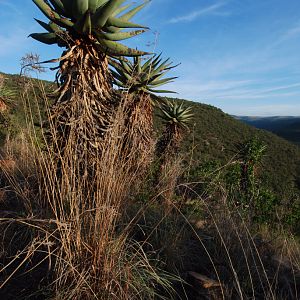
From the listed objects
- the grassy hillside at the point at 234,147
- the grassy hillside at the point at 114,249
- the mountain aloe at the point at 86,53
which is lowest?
the grassy hillside at the point at 234,147

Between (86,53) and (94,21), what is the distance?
0.38 metres

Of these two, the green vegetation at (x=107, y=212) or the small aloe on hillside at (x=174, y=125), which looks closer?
the green vegetation at (x=107, y=212)

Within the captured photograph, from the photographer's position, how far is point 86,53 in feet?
13.3

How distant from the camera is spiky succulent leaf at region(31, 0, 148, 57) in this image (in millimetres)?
3760

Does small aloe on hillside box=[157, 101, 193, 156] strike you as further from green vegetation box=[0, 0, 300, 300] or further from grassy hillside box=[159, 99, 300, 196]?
grassy hillside box=[159, 99, 300, 196]

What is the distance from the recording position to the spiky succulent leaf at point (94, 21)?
3.76 m

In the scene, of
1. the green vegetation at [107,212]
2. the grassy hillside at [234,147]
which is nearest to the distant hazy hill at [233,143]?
the grassy hillside at [234,147]

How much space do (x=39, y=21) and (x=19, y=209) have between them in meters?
2.24

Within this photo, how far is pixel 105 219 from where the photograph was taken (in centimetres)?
243

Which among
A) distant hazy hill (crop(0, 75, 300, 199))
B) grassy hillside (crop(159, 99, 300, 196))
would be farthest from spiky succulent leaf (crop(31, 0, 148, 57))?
grassy hillside (crop(159, 99, 300, 196))

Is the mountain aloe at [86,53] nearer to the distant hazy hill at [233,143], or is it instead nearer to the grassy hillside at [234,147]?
the distant hazy hill at [233,143]

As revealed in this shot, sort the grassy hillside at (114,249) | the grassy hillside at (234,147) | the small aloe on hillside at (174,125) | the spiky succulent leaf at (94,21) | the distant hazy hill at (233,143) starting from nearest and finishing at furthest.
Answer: the grassy hillside at (114,249) < the spiky succulent leaf at (94,21) < the small aloe on hillside at (174,125) < the distant hazy hill at (233,143) < the grassy hillside at (234,147)

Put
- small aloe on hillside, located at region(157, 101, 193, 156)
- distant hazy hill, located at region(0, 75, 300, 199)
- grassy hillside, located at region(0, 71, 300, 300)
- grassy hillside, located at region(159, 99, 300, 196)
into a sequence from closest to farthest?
grassy hillside, located at region(0, 71, 300, 300) < small aloe on hillside, located at region(157, 101, 193, 156) < distant hazy hill, located at region(0, 75, 300, 199) < grassy hillside, located at region(159, 99, 300, 196)

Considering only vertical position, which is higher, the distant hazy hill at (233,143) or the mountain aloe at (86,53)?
the mountain aloe at (86,53)
